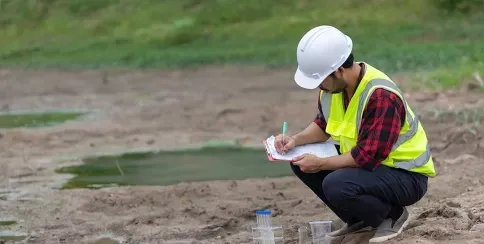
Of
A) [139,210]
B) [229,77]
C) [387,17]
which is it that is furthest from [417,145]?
[387,17]

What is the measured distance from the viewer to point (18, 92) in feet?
62.1

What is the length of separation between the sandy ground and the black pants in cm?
27

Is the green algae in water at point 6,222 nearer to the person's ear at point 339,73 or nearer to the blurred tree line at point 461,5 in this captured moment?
the person's ear at point 339,73

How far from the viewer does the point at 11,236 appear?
281 inches

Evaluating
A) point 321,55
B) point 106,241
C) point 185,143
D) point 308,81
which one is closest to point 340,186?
point 308,81

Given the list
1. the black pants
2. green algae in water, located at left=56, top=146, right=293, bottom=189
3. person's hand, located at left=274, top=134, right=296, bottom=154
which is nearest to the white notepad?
person's hand, located at left=274, top=134, right=296, bottom=154

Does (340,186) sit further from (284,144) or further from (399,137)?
(284,144)

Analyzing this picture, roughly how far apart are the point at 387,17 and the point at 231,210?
1961 cm

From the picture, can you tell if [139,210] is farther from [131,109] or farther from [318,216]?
[131,109]

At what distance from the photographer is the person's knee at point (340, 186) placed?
5.16 metres

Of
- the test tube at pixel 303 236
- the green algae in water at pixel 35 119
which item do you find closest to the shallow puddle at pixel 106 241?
the test tube at pixel 303 236

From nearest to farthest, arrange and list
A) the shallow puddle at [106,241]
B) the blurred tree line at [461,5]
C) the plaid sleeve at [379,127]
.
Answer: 1. the plaid sleeve at [379,127]
2. the shallow puddle at [106,241]
3. the blurred tree line at [461,5]

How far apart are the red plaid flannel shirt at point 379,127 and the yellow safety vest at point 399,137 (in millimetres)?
54

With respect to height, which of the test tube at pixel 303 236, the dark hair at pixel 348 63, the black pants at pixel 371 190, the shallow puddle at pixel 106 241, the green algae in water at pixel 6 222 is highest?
the dark hair at pixel 348 63
